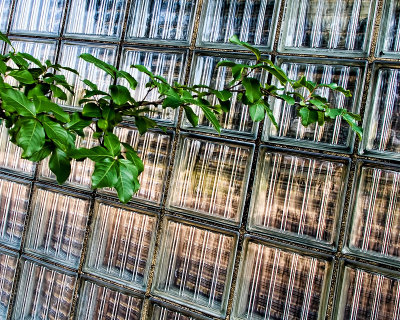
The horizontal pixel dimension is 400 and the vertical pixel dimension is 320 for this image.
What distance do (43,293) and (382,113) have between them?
154 cm

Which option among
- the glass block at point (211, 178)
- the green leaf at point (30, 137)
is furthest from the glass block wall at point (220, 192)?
the green leaf at point (30, 137)

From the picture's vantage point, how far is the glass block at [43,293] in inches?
60.7

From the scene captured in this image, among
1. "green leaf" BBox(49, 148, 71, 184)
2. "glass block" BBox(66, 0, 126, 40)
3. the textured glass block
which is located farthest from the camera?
"glass block" BBox(66, 0, 126, 40)

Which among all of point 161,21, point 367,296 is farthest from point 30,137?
point 367,296

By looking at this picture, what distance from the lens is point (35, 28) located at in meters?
1.67

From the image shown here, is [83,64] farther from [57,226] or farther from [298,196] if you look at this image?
[298,196]

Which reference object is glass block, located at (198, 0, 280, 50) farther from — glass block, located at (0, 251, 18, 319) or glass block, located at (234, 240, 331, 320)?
glass block, located at (0, 251, 18, 319)

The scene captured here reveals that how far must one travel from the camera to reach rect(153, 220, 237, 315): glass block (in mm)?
1356

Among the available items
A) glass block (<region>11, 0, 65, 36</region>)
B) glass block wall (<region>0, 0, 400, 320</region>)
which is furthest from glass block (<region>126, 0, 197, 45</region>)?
glass block (<region>11, 0, 65, 36</region>)

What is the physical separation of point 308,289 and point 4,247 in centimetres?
132

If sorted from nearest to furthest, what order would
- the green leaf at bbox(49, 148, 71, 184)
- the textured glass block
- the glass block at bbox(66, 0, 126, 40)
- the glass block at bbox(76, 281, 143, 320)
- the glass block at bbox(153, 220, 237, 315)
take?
the green leaf at bbox(49, 148, 71, 184), the textured glass block, the glass block at bbox(153, 220, 237, 315), the glass block at bbox(76, 281, 143, 320), the glass block at bbox(66, 0, 126, 40)

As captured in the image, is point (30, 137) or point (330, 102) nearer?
point (30, 137)

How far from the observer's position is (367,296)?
121cm

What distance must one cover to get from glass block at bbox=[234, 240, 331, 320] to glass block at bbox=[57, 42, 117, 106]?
93 cm
